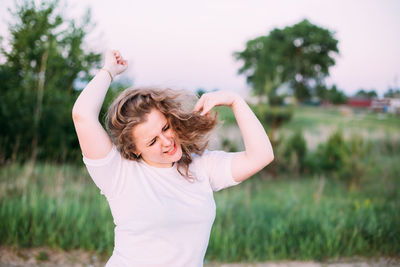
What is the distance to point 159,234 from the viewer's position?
4.43ft

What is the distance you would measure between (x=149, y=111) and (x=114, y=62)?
0.26 metres

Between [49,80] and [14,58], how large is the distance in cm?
67

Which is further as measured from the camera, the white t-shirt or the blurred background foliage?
the blurred background foliage

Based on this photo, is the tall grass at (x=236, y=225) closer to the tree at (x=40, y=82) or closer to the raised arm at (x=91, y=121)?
the tree at (x=40, y=82)

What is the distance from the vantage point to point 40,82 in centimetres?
579

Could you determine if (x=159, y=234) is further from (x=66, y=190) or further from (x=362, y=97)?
(x=362, y=97)

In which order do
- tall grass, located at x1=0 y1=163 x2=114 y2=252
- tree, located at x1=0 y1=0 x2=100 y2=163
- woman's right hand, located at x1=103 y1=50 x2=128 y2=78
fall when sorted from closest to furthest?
woman's right hand, located at x1=103 y1=50 x2=128 y2=78
tall grass, located at x1=0 y1=163 x2=114 y2=252
tree, located at x1=0 y1=0 x2=100 y2=163

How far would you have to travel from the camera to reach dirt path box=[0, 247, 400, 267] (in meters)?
2.89

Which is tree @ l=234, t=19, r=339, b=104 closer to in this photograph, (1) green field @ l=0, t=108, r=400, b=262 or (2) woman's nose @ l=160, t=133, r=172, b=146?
(1) green field @ l=0, t=108, r=400, b=262

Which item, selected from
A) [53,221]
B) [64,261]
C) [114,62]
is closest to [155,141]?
[114,62]

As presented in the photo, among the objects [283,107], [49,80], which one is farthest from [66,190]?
[283,107]

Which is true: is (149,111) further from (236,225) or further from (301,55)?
(301,55)

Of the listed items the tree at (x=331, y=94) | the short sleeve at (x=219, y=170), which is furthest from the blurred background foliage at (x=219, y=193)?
the tree at (x=331, y=94)

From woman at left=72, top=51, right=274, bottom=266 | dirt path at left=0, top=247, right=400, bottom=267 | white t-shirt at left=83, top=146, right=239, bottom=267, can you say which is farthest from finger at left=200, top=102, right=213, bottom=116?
dirt path at left=0, top=247, right=400, bottom=267
